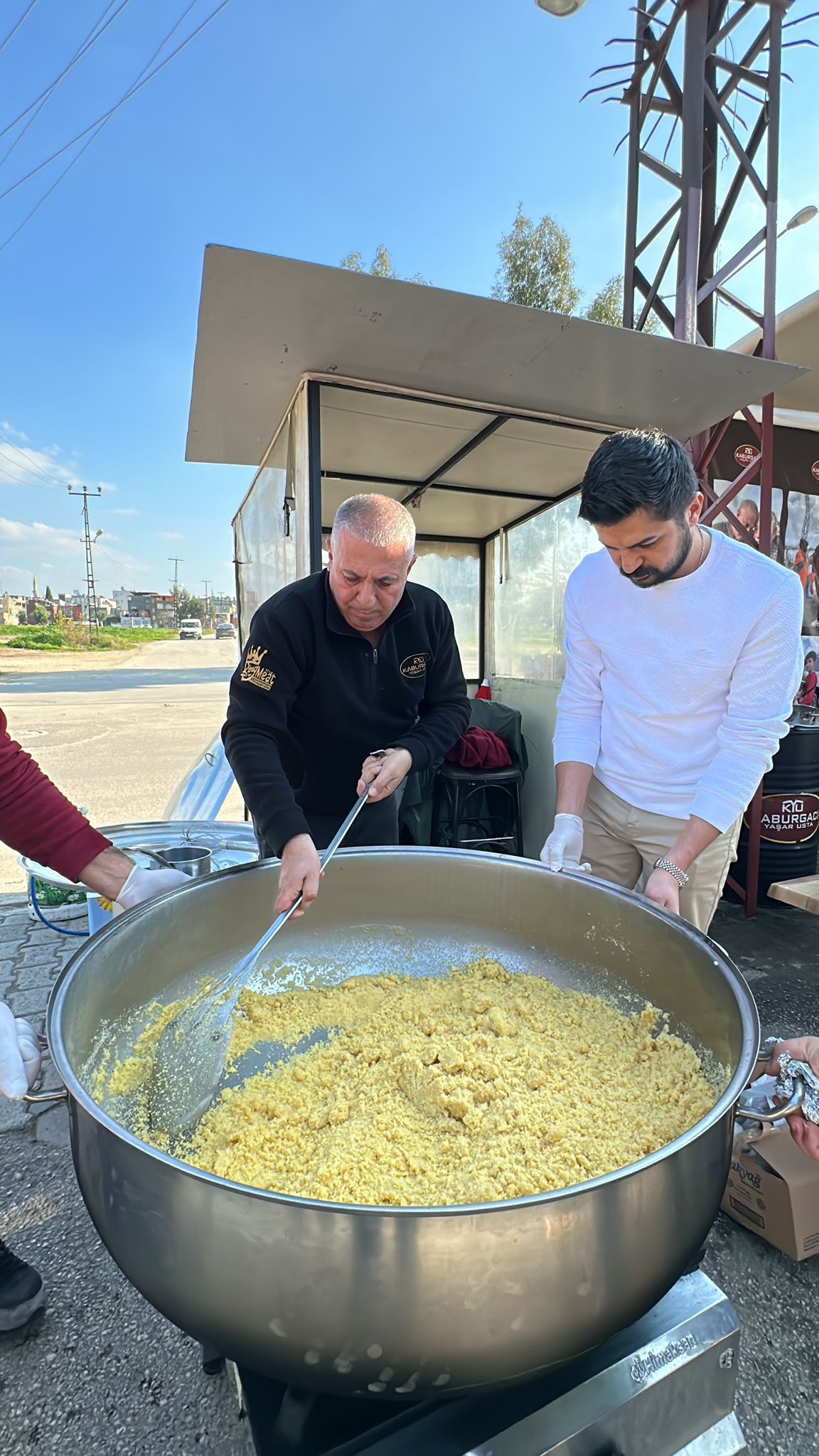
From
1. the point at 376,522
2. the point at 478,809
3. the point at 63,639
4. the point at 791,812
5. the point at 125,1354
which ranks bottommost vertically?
the point at 125,1354

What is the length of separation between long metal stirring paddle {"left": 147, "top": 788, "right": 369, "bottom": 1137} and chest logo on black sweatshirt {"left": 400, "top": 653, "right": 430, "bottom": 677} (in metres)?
0.77

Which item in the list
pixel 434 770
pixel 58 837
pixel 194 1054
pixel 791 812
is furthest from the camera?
pixel 434 770

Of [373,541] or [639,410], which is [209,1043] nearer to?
[373,541]

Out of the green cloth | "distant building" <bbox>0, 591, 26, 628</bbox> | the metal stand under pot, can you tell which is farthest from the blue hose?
"distant building" <bbox>0, 591, 26, 628</bbox>

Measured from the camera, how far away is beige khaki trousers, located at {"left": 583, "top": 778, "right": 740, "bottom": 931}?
1.62 metres

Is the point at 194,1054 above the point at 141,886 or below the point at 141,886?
below

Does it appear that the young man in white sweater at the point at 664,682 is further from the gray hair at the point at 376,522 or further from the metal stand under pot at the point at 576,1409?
the metal stand under pot at the point at 576,1409

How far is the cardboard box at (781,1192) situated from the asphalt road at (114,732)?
10.9 ft

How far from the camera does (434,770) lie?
3791 millimetres

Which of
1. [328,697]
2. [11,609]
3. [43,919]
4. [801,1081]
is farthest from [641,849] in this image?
[11,609]

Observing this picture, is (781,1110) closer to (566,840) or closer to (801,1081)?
(801,1081)

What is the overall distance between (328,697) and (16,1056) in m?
0.96

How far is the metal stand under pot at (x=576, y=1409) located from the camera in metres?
0.61

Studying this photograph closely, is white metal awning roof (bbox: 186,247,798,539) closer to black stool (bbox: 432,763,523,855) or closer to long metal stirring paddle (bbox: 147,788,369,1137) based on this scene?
black stool (bbox: 432,763,523,855)
